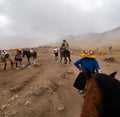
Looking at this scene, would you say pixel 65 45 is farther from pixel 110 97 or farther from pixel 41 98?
pixel 110 97

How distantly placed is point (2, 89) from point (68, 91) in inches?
127

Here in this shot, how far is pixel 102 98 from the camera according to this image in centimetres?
268

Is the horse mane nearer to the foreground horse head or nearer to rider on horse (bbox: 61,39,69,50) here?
the foreground horse head

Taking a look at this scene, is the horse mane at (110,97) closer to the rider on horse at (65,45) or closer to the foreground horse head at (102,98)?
the foreground horse head at (102,98)

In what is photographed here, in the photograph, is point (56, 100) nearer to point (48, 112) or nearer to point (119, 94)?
point (48, 112)

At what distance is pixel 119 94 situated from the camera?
8.55 ft

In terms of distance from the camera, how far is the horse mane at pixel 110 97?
8.52 ft

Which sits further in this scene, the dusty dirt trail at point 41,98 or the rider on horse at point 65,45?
the rider on horse at point 65,45

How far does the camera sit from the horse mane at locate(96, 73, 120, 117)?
8.52 ft

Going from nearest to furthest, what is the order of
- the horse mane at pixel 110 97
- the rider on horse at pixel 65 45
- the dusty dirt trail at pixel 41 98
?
the horse mane at pixel 110 97
the dusty dirt trail at pixel 41 98
the rider on horse at pixel 65 45

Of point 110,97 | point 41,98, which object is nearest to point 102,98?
point 110,97

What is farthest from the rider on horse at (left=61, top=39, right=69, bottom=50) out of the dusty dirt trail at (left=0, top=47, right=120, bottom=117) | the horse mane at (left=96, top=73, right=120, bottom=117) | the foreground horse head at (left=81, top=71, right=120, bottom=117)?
the horse mane at (left=96, top=73, right=120, bottom=117)

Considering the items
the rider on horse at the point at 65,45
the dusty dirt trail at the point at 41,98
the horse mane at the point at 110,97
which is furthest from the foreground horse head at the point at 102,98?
the rider on horse at the point at 65,45

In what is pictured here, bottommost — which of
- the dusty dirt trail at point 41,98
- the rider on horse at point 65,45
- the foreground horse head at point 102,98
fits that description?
the dusty dirt trail at point 41,98
